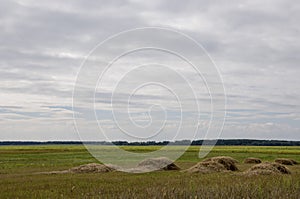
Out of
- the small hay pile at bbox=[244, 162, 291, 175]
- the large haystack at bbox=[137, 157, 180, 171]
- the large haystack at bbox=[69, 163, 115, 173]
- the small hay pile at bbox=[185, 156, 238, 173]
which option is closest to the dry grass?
the large haystack at bbox=[69, 163, 115, 173]

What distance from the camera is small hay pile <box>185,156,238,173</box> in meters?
24.1

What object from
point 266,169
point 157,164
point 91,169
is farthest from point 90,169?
point 266,169

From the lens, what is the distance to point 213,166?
2522 cm

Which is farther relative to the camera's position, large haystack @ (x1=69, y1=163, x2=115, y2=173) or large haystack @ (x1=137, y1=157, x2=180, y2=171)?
large haystack @ (x1=137, y1=157, x2=180, y2=171)

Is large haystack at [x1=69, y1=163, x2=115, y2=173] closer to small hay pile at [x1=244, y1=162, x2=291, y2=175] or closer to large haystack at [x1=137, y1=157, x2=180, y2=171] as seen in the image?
large haystack at [x1=137, y1=157, x2=180, y2=171]

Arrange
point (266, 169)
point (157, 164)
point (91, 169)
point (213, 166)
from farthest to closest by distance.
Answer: point (157, 164) < point (213, 166) < point (91, 169) < point (266, 169)

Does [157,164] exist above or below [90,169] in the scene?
above

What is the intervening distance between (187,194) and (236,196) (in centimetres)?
131

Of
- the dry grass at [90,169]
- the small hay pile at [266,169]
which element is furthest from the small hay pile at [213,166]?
the dry grass at [90,169]

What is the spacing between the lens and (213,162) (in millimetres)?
25766

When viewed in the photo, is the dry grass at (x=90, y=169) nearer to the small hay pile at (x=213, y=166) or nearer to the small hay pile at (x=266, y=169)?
the small hay pile at (x=213, y=166)

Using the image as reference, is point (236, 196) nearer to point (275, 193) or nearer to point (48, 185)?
point (275, 193)

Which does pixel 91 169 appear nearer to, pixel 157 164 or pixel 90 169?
pixel 90 169

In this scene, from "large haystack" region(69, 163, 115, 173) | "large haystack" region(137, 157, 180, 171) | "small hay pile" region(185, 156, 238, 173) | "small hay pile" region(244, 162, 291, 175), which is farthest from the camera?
"large haystack" region(137, 157, 180, 171)
